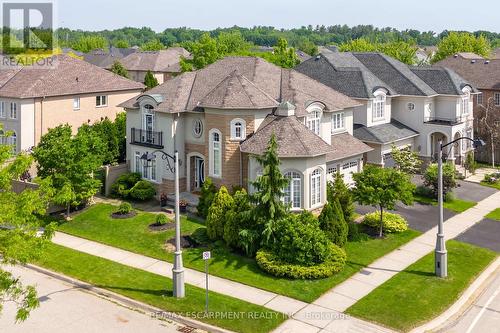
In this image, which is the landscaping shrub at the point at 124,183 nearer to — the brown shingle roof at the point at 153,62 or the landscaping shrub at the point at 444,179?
the landscaping shrub at the point at 444,179

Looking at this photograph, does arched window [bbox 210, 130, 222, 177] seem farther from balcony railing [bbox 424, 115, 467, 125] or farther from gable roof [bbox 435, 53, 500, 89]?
gable roof [bbox 435, 53, 500, 89]

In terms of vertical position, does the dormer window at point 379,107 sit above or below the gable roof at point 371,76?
below

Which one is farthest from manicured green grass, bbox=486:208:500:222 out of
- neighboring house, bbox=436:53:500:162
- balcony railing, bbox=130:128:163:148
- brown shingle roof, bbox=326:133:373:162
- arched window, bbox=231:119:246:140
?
balcony railing, bbox=130:128:163:148

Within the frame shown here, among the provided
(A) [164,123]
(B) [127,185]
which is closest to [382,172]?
(A) [164,123]

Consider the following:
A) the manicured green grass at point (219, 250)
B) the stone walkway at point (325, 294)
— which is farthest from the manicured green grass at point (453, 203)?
the manicured green grass at point (219, 250)

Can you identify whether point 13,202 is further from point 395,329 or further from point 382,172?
point 382,172

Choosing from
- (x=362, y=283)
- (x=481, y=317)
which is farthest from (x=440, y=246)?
(x=481, y=317)

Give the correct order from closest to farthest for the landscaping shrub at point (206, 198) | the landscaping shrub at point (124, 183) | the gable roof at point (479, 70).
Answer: the landscaping shrub at point (206, 198) → the landscaping shrub at point (124, 183) → the gable roof at point (479, 70)
